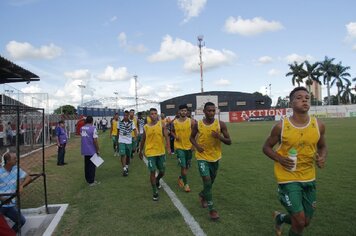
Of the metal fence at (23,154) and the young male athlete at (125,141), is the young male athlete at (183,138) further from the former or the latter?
the metal fence at (23,154)

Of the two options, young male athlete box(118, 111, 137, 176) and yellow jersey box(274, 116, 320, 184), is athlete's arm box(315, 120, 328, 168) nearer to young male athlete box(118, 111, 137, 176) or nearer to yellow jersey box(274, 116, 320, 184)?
yellow jersey box(274, 116, 320, 184)

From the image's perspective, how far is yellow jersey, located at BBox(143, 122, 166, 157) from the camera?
25.2ft

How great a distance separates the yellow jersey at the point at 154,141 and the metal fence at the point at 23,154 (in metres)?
2.08

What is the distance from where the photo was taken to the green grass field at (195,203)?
5.47 metres

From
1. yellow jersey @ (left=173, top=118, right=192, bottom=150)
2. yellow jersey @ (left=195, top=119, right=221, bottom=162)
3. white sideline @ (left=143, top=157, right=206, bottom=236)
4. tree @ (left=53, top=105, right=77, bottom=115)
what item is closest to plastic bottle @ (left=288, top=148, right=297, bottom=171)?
white sideline @ (left=143, top=157, right=206, bottom=236)

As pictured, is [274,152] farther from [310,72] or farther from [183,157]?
[310,72]

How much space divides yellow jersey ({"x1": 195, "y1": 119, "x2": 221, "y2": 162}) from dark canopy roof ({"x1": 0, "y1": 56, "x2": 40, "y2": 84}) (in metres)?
9.79

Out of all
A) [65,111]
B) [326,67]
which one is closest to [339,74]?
[326,67]

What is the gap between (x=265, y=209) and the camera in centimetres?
629

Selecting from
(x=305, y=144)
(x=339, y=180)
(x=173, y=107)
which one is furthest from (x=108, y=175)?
(x=173, y=107)

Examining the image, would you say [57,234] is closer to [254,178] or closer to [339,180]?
[254,178]

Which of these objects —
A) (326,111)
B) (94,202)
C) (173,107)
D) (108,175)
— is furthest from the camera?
(173,107)

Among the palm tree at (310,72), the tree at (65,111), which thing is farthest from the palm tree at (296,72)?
the tree at (65,111)

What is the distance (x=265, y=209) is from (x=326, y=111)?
5985 centimetres
